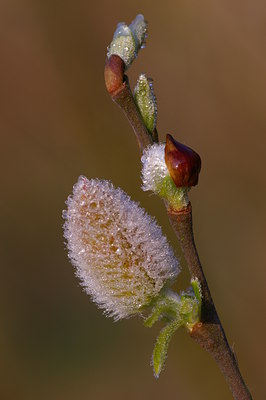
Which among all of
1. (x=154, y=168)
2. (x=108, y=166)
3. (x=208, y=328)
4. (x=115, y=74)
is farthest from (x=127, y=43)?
(x=108, y=166)

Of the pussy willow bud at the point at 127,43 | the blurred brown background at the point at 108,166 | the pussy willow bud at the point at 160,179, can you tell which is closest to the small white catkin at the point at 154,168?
the pussy willow bud at the point at 160,179

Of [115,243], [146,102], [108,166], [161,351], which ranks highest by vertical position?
[108,166]

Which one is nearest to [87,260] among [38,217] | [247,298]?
[247,298]

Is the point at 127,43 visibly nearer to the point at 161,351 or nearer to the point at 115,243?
the point at 115,243

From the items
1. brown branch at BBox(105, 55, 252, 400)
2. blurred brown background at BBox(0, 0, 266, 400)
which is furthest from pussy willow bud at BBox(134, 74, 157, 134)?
blurred brown background at BBox(0, 0, 266, 400)

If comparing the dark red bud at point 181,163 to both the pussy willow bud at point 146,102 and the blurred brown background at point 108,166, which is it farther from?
the blurred brown background at point 108,166

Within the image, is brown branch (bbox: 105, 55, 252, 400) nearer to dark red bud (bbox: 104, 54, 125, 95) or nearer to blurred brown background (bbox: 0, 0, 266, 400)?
dark red bud (bbox: 104, 54, 125, 95)

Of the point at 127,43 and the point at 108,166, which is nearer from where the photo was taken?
the point at 127,43
